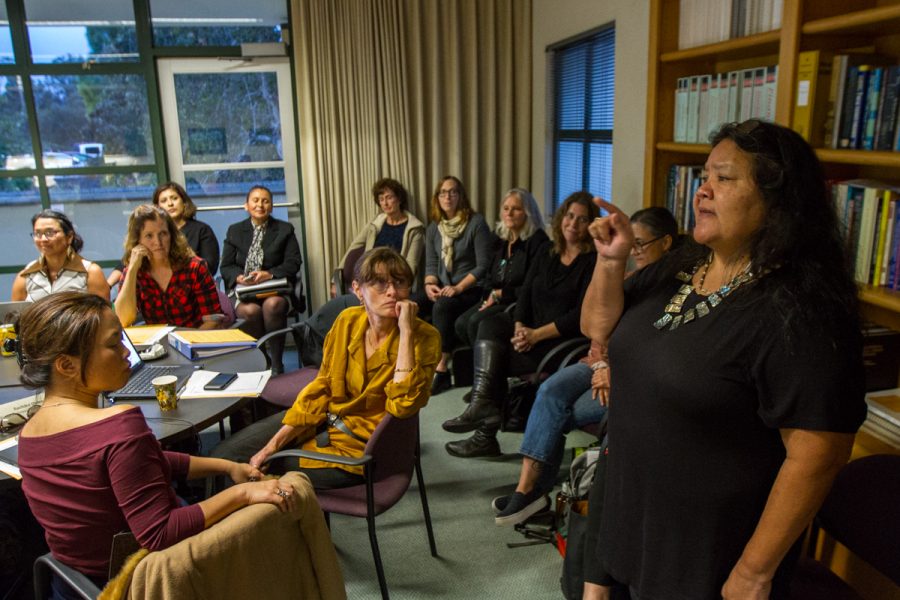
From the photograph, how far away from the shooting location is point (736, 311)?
47.1 inches

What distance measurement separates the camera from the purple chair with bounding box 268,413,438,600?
2.01 meters

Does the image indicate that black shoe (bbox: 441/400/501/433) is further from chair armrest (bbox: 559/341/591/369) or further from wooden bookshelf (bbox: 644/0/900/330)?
wooden bookshelf (bbox: 644/0/900/330)

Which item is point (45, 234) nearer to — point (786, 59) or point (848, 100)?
point (786, 59)

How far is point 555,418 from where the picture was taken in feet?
8.66

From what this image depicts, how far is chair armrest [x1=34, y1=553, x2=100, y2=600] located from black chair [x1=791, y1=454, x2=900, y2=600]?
1.58 meters

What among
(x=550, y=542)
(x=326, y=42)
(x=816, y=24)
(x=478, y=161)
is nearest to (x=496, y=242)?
(x=478, y=161)

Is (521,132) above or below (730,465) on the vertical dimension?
above

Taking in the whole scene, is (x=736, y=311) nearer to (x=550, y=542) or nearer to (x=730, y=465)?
(x=730, y=465)

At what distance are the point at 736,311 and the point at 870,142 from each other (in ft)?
3.84

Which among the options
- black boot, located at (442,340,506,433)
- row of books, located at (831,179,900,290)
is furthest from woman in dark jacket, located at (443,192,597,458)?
row of books, located at (831,179,900,290)

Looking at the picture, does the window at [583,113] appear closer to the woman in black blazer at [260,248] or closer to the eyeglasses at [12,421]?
the woman in black blazer at [260,248]

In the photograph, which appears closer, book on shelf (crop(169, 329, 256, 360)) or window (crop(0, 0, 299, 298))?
book on shelf (crop(169, 329, 256, 360))

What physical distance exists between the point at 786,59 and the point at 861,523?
143 cm

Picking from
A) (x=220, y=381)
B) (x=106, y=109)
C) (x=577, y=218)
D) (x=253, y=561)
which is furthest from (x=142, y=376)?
(x=106, y=109)
